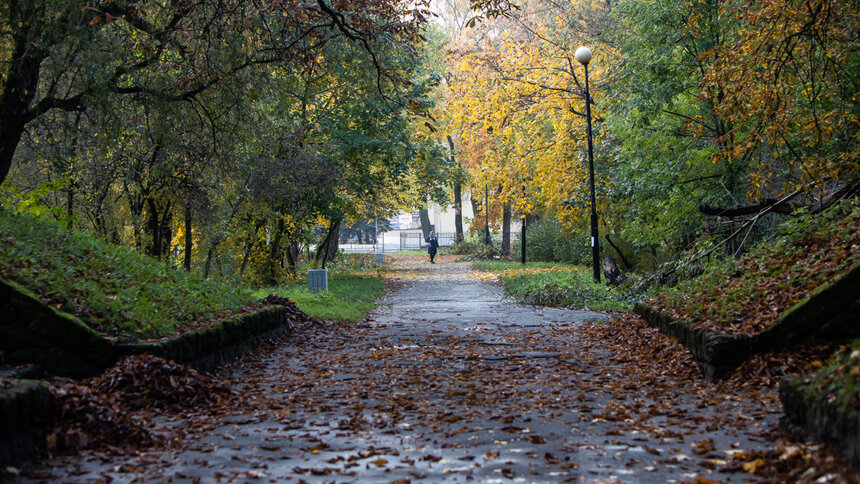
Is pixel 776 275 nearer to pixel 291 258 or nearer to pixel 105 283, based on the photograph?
pixel 105 283

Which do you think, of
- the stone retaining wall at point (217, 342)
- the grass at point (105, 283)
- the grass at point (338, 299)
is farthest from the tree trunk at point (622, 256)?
the grass at point (105, 283)

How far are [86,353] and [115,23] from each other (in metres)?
6.61

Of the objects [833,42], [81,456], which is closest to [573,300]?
[833,42]

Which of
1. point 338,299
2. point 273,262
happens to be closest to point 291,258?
point 273,262

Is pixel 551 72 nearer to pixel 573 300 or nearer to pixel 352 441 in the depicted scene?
pixel 573 300

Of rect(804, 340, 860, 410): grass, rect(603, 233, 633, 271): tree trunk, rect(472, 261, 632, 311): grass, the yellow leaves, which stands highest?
rect(603, 233, 633, 271): tree trunk

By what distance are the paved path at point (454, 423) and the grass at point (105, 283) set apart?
1.01m

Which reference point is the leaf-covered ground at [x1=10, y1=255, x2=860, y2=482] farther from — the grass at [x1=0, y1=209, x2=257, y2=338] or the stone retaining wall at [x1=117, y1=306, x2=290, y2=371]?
the grass at [x1=0, y1=209, x2=257, y2=338]

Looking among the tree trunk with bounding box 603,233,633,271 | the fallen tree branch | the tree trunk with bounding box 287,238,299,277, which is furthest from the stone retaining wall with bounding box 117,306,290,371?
the tree trunk with bounding box 603,233,633,271

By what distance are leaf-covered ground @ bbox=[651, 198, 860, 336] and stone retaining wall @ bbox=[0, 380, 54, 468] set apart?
19.5 ft

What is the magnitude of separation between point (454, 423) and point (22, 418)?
116 inches

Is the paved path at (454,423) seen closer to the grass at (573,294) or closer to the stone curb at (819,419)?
the stone curb at (819,419)

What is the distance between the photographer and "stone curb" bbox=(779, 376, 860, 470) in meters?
3.76

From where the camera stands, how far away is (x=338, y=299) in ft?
58.2
